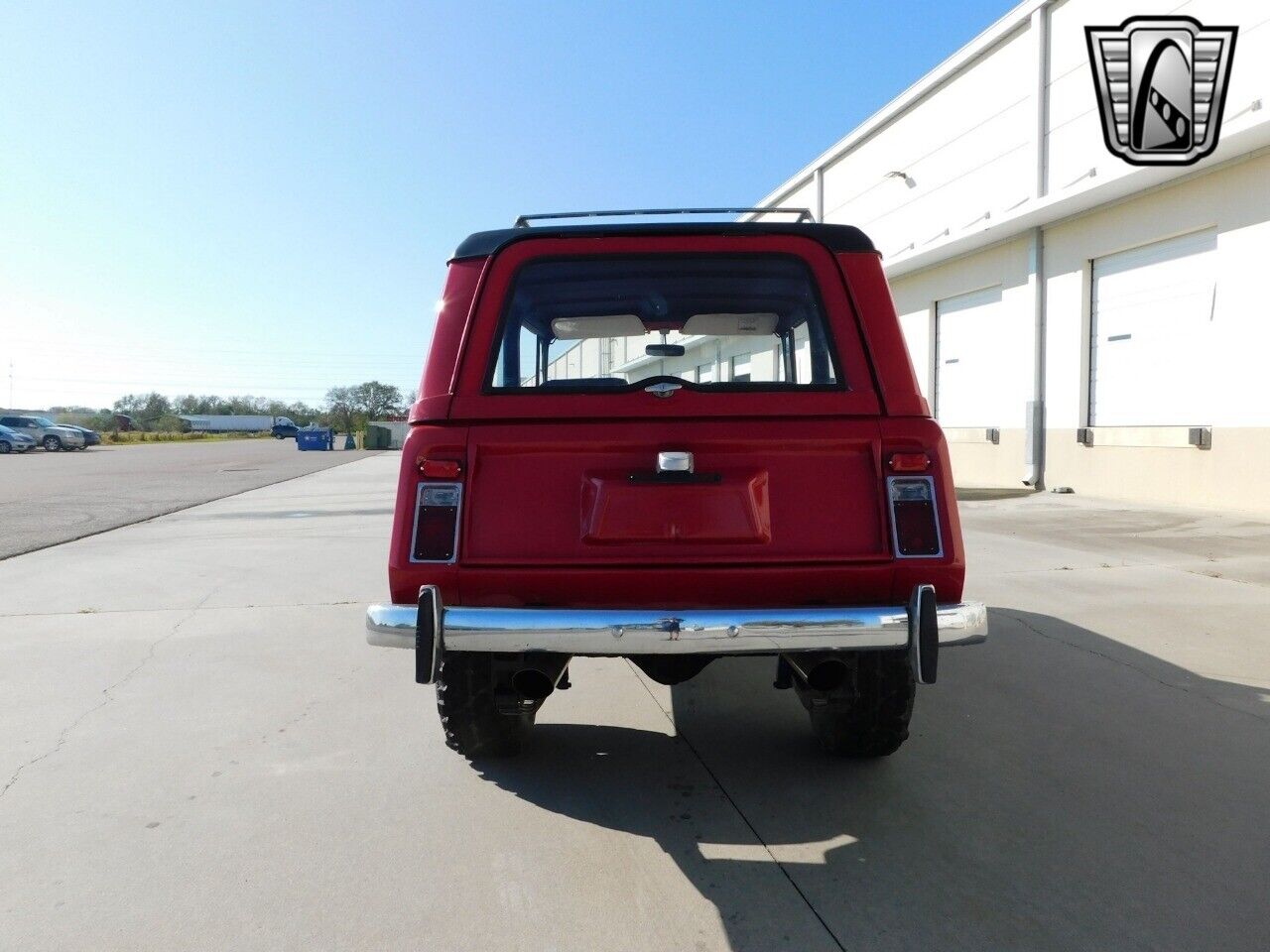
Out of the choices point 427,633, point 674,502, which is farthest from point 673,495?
point 427,633

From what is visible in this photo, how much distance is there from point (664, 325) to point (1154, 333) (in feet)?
38.9

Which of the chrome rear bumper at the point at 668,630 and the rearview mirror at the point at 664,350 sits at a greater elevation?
the rearview mirror at the point at 664,350

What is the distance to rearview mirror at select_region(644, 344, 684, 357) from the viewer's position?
10.7 ft

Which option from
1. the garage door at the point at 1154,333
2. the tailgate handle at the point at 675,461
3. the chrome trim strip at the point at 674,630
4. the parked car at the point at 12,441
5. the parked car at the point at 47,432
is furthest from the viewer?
the parked car at the point at 47,432

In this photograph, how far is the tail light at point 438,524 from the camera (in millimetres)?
2648

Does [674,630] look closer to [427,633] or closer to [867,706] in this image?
[427,633]

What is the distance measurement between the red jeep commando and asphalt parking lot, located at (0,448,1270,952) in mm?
555

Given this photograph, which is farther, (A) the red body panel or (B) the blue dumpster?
(B) the blue dumpster

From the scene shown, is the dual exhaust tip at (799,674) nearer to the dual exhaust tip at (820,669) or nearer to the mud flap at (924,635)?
the dual exhaust tip at (820,669)

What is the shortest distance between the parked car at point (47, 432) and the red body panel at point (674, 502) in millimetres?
46110

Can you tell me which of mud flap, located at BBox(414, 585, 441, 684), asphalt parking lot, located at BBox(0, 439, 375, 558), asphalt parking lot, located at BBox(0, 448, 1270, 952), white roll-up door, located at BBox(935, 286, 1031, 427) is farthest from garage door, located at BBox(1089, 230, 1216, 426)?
asphalt parking lot, located at BBox(0, 439, 375, 558)

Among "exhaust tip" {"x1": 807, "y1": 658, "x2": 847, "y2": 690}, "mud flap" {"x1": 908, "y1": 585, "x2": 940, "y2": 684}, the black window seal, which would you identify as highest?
the black window seal

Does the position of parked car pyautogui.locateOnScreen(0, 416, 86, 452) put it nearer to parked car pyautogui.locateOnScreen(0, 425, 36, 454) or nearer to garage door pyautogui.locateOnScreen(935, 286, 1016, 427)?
parked car pyautogui.locateOnScreen(0, 425, 36, 454)

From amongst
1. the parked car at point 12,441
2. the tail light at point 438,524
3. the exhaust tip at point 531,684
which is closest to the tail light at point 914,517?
the exhaust tip at point 531,684
